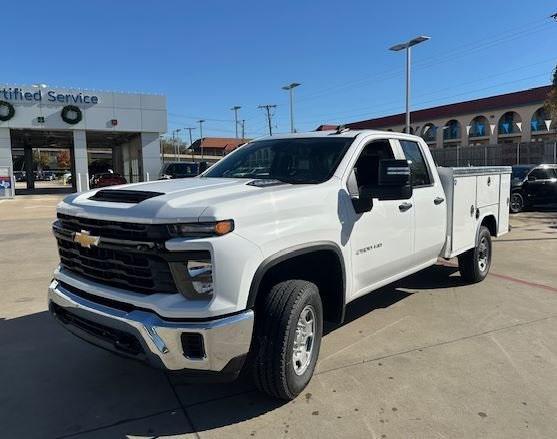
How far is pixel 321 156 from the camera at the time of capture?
455 centimetres

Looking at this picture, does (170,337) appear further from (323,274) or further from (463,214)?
(463,214)

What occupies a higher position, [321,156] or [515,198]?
[321,156]

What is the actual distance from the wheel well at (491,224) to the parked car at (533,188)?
10459mm

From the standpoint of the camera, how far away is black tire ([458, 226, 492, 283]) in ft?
22.0

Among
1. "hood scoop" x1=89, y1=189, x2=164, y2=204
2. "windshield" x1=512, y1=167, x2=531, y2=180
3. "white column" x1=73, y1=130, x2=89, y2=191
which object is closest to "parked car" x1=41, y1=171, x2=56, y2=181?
"white column" x1=73, y1=130, x2=89, y2=191

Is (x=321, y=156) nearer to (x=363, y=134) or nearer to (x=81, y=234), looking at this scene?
(x=363, y=134)

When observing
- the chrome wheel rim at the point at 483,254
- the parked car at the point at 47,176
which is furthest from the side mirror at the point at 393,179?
the parked car at the point at 47,176

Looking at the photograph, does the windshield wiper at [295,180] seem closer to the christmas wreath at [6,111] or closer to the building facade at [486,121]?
the christmas wreath at [6,111]

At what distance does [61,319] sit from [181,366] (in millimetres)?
1249

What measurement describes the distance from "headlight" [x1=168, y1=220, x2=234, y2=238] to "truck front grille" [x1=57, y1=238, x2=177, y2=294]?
0.20 metres

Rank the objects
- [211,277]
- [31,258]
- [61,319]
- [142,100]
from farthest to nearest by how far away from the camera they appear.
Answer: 1. [142,100]
2. [31,258]
3. [61,319]
4. [211,277]

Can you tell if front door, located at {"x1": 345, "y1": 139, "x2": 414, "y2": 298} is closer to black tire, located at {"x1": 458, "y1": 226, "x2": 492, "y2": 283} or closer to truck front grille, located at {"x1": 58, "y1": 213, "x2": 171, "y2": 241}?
truck front grille, located at {"x1": 58, "y1": 213, "x2": 171, "y2": 241}

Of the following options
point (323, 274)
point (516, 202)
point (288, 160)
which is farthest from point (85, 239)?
point (516, 202)

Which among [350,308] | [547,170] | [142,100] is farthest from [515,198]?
[142,100]
